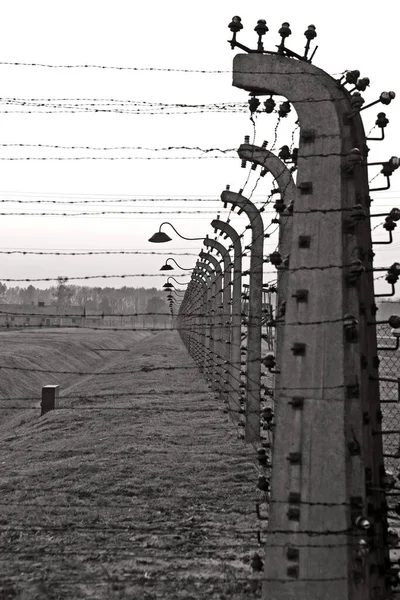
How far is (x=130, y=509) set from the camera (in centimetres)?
802

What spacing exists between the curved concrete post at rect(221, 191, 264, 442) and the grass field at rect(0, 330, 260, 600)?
505mm

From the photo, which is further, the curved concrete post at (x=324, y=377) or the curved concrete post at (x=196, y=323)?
the curved concrete post at (x=196, y=323)

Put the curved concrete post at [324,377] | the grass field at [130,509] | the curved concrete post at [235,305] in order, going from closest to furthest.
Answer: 1. the curved concrete post at [324,377]
2. the grass field at [130,509]
3. the curved concrete post at [235,305]

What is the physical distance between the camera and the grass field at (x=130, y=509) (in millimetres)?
5770

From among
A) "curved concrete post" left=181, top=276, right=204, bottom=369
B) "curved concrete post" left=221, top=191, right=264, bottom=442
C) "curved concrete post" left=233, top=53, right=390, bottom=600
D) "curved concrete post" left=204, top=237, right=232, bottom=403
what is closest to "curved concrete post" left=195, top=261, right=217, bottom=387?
"curved concrete post" left=181, top=276, right=204, bottom=369

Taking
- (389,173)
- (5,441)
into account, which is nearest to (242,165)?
(389,173)

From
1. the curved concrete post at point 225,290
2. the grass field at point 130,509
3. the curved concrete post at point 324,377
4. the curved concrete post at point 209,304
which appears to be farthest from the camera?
the curved concrete post at point 209,304

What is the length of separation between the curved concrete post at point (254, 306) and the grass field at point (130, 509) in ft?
1.66

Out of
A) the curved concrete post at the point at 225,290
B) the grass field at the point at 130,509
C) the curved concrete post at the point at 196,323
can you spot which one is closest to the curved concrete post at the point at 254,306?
Result: the grass field at the point at 130,509

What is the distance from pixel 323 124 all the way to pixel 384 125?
55 centimetres

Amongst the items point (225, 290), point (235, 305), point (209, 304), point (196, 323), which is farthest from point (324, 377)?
point (196, 323)

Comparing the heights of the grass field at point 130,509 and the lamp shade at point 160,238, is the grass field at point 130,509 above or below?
below

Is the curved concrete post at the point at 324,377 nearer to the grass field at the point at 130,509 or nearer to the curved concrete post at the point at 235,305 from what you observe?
the grass field at the point at 130,509

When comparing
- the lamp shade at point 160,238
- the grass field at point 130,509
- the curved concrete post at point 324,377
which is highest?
the lamp shade at point 160,238
